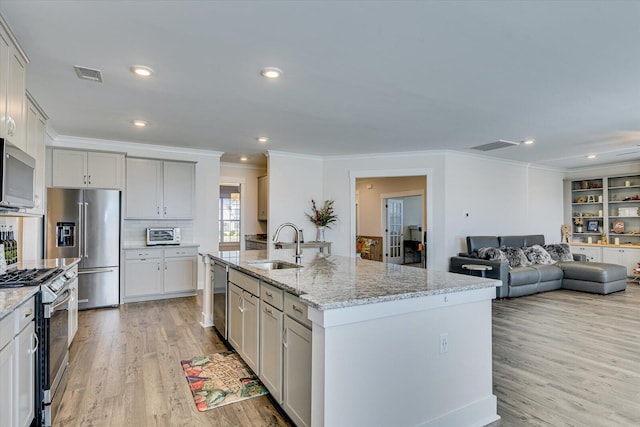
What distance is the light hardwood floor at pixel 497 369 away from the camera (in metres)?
2.33

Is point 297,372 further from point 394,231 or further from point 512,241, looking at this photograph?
point 394,231

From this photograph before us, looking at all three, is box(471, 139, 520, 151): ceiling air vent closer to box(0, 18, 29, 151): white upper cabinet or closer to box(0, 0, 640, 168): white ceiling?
box(0, 0, 640, 168): white ceiling

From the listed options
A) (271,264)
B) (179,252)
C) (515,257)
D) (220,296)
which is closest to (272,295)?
(271,264)

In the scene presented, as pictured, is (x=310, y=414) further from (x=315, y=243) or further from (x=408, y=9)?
(x=315, y=243)

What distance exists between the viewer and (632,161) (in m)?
7.59

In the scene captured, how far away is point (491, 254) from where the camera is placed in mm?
5863

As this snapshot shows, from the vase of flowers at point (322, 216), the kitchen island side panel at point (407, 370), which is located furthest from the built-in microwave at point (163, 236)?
the kitchen island side panel at point (407, 370)

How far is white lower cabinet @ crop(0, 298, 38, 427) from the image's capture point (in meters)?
1.66

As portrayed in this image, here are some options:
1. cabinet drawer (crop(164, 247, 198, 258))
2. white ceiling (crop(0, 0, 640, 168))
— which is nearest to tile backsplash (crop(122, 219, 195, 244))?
cabinet drawer (crop(164, 247, 198, 258))

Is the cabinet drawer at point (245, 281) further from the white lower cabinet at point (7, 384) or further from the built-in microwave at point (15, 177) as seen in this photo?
the built-in microwave at point (15, 177)

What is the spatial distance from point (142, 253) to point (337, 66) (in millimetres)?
4230

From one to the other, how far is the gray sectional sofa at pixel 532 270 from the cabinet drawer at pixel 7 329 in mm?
5713

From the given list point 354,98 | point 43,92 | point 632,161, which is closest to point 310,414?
point 354,98

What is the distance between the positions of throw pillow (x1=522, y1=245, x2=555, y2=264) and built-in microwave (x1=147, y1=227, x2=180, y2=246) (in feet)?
20.1
